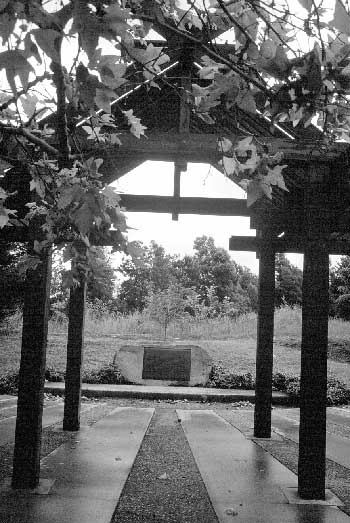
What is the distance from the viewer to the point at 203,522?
3424mm

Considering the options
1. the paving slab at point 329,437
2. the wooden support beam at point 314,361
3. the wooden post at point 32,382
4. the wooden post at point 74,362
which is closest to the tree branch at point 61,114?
the wooden post at point 32,382

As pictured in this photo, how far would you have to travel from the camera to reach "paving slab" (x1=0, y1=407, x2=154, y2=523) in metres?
3.43

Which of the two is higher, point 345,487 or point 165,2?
point 165,2

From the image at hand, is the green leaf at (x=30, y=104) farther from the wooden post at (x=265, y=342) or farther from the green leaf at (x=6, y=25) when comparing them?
the wooden post at (x=265, y=342)

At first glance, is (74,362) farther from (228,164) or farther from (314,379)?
(228,164)

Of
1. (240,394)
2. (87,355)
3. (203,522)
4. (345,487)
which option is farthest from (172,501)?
(87,355)

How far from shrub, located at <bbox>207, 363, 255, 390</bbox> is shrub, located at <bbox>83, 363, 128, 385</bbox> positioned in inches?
85.6

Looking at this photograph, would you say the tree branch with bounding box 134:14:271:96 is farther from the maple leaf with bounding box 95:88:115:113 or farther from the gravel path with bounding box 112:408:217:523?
the gravel path with bounding box 112:408:217:523

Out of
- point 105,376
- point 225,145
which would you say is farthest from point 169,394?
point 225,145

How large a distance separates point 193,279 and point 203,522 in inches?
1548

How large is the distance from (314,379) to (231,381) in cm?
828

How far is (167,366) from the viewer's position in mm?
12320

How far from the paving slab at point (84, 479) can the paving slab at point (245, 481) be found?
78cm

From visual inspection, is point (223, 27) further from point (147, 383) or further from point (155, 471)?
point (147, 383)
